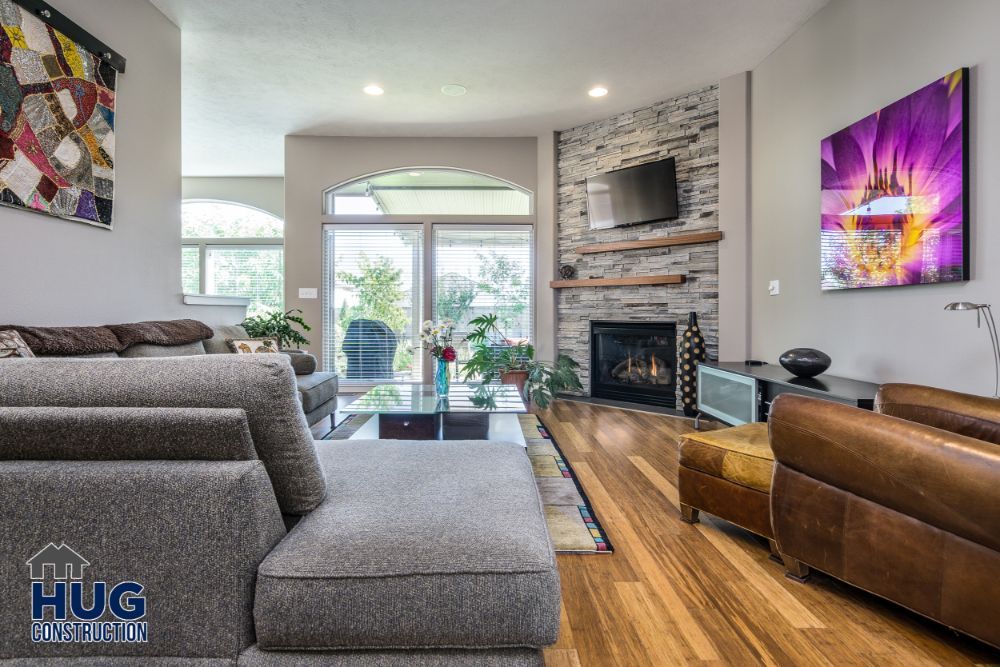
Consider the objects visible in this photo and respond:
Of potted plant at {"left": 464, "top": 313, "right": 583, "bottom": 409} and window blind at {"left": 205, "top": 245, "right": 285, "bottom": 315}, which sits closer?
potted plant at {"left": 464, "top": 313, "right": 583, "bottom": 409}

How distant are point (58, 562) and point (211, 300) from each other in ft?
11.1

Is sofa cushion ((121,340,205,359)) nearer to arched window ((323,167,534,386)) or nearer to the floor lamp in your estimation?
arched window ((323,167,534,386))

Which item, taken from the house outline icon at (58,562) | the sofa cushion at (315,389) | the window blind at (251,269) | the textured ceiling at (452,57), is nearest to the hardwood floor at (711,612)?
the house outline icon at (58,562)

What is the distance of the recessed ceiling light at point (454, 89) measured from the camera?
4.12 meters

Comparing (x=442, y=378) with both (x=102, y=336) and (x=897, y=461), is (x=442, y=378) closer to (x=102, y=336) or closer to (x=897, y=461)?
(x=102, y=336)

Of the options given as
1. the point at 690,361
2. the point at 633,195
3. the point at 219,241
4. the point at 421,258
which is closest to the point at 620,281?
the point at 633,195

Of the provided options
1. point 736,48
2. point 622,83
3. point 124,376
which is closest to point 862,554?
point 124,376

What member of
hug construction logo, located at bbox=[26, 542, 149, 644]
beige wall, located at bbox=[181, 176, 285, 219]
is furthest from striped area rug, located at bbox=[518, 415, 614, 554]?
beige wall, located at bbox=[181, 176, 285, 219]

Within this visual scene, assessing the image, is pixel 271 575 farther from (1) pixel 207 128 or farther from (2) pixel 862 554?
(1) pixel 207 128

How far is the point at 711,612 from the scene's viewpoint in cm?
146

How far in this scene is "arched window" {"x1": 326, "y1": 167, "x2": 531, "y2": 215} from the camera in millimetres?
5352

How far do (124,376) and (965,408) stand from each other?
2359mm

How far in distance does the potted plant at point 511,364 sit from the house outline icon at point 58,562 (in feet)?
12.4

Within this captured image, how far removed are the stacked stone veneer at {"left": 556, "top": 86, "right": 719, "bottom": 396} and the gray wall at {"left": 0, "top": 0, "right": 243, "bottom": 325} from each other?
11.3 ft
